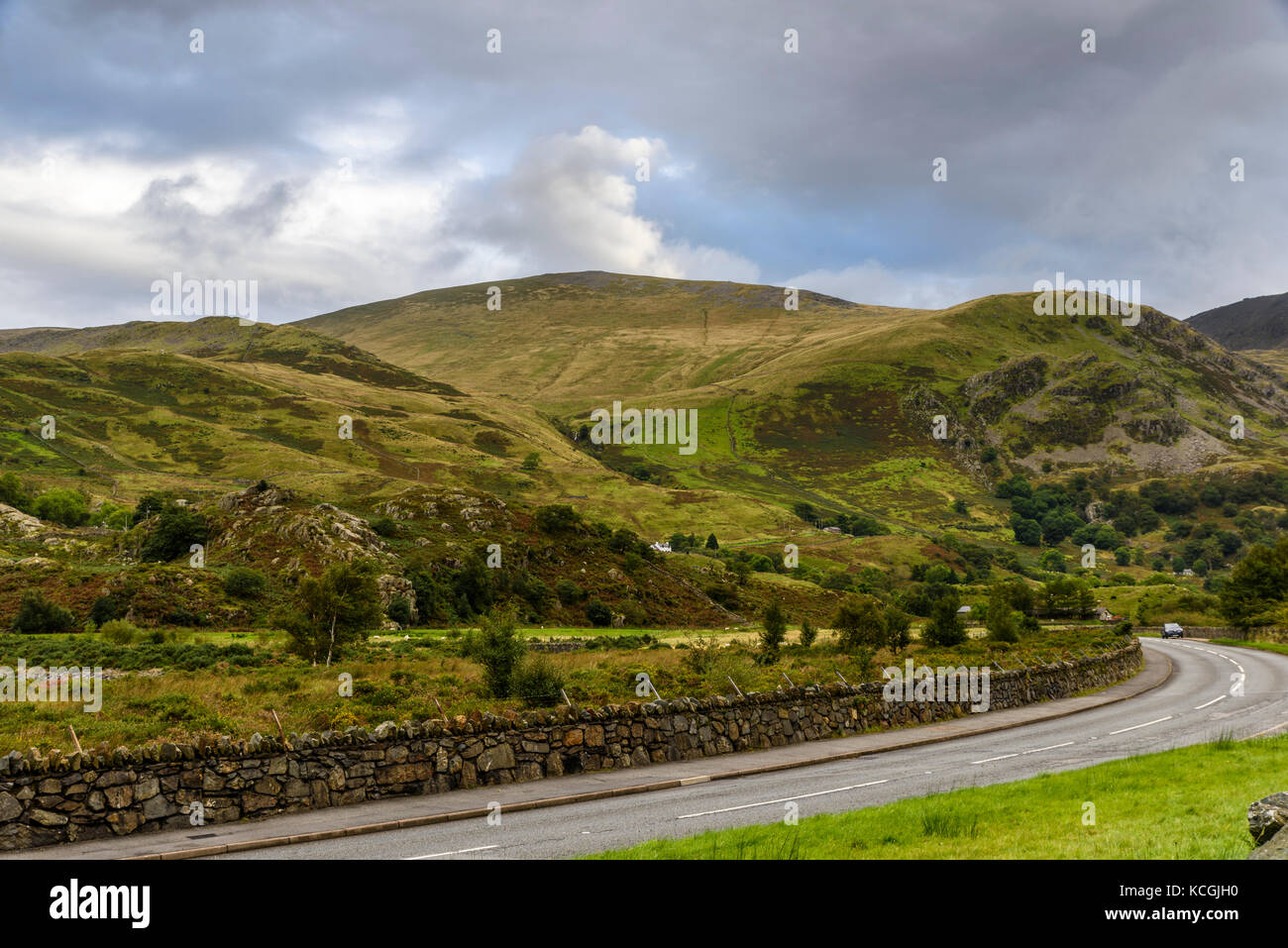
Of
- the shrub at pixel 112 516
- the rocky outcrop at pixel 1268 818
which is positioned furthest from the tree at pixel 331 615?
the shrub at pixel 112 516

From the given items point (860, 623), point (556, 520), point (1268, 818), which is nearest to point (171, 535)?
point (556, 520)

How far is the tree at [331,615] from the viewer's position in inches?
1577

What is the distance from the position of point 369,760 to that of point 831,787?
10474mm

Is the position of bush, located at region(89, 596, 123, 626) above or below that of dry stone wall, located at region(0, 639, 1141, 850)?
below

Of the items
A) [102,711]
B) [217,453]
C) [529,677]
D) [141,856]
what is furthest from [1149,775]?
[217,453]

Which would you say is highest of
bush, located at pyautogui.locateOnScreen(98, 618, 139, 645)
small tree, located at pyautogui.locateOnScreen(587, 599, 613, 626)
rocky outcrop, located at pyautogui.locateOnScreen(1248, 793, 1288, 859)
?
rocky outcrop, located at pyautogui.locateOnScreen(1248, 793, 1288, 859)

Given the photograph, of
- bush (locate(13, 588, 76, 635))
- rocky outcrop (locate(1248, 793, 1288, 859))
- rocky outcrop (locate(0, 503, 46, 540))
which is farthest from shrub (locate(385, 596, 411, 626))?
rocky outcrop (locate(1248, 793, 1288, 859))

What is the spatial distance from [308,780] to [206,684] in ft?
35.5

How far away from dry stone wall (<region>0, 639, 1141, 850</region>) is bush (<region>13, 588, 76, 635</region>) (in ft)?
152

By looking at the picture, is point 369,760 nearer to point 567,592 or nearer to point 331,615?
point 331,615

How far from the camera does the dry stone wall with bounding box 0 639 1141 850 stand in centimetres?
1619

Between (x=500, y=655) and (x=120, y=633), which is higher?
(x=500, y=655)

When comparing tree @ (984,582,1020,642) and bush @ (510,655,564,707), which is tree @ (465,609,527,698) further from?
tree @ (984,582,1020,642)

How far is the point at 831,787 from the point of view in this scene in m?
20.7
